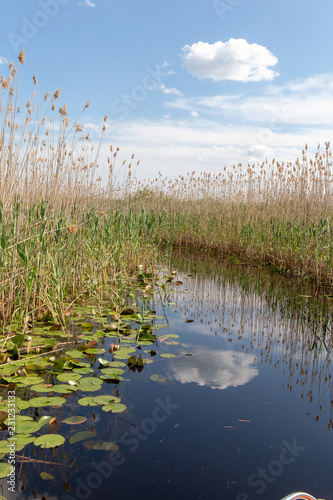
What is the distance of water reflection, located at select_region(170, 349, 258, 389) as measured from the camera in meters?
2.37

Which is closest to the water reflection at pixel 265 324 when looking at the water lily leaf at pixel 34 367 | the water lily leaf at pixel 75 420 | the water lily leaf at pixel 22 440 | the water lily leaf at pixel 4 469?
the water lily leaf at pixel 75 420

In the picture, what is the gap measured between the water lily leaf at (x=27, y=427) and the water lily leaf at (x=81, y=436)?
17cm

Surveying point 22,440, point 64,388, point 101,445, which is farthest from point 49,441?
point 64,388

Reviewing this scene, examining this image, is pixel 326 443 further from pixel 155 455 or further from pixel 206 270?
pixel 206 270

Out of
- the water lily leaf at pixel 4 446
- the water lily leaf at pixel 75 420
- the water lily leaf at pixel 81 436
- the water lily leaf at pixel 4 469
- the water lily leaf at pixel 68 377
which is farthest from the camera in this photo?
the water lily leaf at pixel 68 377

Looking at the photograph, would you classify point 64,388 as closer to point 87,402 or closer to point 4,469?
point 87,402

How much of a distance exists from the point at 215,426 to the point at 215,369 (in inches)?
28.5

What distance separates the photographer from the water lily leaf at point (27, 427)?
1.63 meters

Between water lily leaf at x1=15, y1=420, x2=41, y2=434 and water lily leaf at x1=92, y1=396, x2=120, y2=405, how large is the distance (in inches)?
13.1

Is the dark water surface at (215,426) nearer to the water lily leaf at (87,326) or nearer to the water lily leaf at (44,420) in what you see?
the water lily leaf at (44,420)

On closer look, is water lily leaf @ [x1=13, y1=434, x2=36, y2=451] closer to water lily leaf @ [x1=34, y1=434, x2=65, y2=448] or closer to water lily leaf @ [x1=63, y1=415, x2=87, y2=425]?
water lily leaf @ [x1=34, y1=434, x2=65, y2=448]

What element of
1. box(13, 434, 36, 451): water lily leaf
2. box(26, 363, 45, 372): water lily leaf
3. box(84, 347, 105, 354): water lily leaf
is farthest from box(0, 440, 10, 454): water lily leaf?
box(84, 347, 105, 354): water lily leaf

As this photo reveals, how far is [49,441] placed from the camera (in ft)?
5.09

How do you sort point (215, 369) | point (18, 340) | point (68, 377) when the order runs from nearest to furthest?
point (68, 377) < point (18, 340) < point (215, 369)
